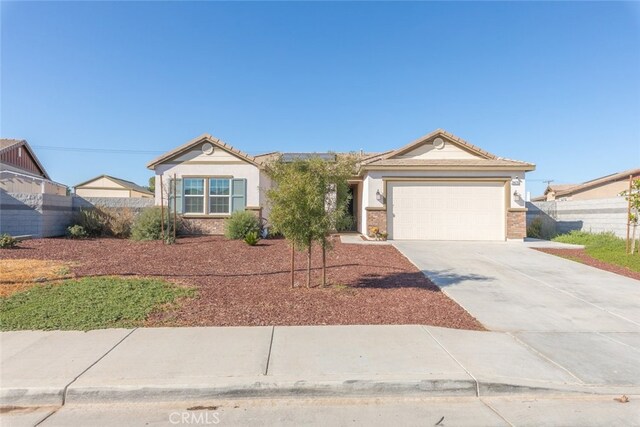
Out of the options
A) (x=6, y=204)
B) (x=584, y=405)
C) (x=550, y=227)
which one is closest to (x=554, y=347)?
(x=584, y=405)

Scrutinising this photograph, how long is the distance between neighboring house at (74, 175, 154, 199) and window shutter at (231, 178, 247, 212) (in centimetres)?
2787

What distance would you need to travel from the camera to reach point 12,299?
20.4 feet

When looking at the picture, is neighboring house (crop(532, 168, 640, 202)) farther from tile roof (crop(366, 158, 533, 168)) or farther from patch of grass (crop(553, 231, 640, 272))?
tile roof (crop(366, 158, 533, 168))

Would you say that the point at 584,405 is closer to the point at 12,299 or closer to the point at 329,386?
the point at 329,386

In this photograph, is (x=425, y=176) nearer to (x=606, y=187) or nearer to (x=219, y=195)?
(x=219, y=195)

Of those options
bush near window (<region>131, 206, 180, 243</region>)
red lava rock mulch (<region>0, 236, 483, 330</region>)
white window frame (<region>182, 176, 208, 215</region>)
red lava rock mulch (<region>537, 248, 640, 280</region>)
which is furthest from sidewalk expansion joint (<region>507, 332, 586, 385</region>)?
white window frame (<region>182, 176, 208, 215</region>)

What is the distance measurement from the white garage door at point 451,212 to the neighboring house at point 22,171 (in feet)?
55.6

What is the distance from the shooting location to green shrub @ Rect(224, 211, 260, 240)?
50.4ft

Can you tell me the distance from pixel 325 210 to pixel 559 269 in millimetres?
7391

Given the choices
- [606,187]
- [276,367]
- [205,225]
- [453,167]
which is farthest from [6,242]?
[606,187]

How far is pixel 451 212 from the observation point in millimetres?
15500

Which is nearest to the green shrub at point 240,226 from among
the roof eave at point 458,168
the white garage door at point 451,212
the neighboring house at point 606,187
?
the roof eave at point 458,168

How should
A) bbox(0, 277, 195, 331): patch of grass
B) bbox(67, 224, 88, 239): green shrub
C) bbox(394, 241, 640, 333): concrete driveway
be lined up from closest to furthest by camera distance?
bbox(0, 277, 195, 331): patch of grass < bbox(394, 241, 640, 333): concrete driveway < bbox(67, 224, 88, 239): green shrub

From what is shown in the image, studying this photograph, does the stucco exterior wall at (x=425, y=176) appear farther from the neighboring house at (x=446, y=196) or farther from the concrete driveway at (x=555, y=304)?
the concrete driveway at (x=555, y=304)
